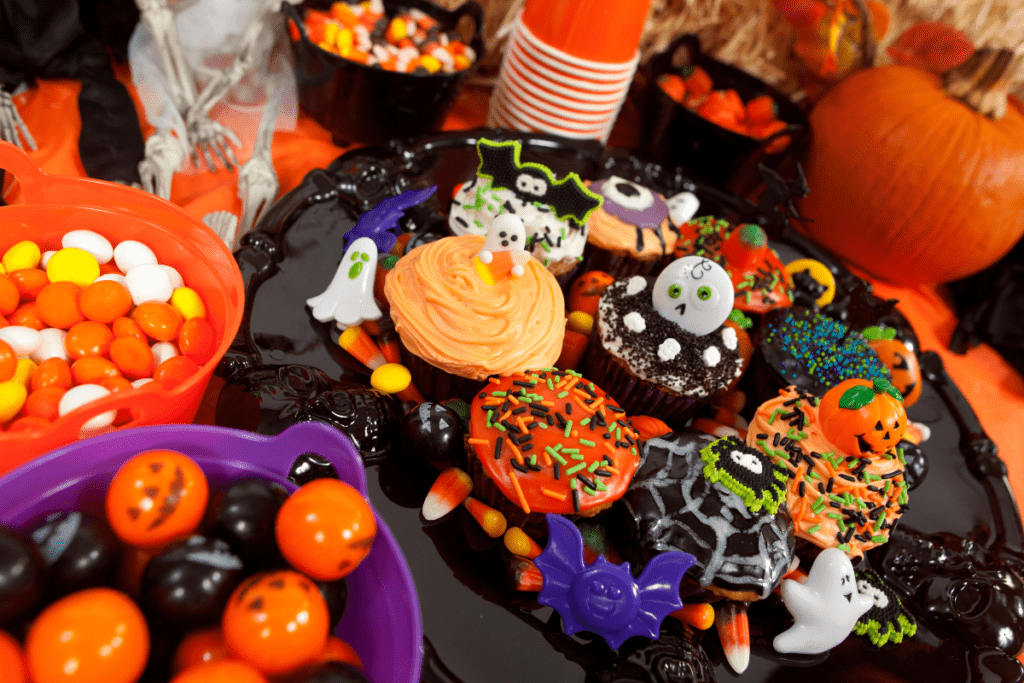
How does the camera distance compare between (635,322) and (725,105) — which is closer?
(635,322)

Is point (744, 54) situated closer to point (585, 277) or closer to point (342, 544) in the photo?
point (585, 277)

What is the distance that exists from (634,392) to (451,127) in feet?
6.14

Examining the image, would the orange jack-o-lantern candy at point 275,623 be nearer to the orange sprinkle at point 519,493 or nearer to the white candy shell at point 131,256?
the orange sprinkle at point 519,493

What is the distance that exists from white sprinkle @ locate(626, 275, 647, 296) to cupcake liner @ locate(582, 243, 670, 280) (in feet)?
0.90

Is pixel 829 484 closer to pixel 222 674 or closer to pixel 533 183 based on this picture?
pixel 533 183

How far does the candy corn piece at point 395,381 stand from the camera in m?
1.66

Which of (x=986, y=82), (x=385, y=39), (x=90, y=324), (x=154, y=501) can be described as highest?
(x=986, y=82)

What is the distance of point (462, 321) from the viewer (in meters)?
1.69

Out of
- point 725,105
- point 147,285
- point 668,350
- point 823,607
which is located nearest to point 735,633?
point 823,607

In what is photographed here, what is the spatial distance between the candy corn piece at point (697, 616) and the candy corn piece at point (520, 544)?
1.19 ft

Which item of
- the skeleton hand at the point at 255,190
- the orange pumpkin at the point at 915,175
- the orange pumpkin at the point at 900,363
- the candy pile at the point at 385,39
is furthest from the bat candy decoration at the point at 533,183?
the orange pumpkin at the point at 915,175

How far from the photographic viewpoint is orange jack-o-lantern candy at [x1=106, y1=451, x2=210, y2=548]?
0.86 meters

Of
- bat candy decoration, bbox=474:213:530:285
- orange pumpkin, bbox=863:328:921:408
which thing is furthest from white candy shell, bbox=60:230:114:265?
orange pumpkin, bbox=863:328:921:408

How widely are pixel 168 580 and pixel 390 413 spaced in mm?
772
